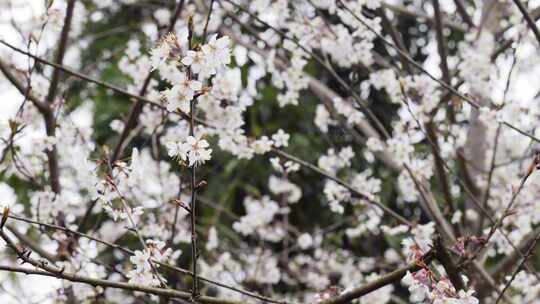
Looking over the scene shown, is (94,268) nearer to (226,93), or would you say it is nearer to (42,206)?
(42,206)

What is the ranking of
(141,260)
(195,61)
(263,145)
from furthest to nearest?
(263,145), (141,260), (195,61)

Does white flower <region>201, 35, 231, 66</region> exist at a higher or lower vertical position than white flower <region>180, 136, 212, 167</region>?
higher

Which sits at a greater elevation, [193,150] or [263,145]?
[263,145]

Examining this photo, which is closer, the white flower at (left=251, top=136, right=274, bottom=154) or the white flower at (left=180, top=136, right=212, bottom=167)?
the white flower at (left=180, top=136, right=212, bottom=167)

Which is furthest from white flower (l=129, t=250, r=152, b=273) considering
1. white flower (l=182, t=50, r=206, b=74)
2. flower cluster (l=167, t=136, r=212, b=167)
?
white flower (l=182, t=50, r=206, b=74)

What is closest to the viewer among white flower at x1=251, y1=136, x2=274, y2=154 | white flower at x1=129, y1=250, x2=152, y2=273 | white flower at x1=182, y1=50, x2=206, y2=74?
white flower at x1=182, y1=50, x2=206, y2=74

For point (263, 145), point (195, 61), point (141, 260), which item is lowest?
point (141, 260)

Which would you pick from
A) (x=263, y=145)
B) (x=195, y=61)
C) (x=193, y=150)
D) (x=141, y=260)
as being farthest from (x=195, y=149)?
(x=263, y=145)

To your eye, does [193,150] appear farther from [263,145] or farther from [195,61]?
[263,145]

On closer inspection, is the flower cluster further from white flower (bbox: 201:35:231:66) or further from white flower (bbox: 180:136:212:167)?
white flower (bbox: 201:35:231:66)

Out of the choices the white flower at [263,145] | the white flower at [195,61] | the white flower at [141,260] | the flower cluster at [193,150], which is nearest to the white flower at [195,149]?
the flower cluster at [193,150]

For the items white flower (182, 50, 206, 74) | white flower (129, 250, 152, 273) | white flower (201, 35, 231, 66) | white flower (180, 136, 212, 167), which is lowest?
white flower (129, 250, 152, 273)

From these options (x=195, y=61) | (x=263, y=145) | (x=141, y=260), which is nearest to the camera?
(x=195, y=61)

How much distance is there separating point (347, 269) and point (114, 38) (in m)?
2.69
